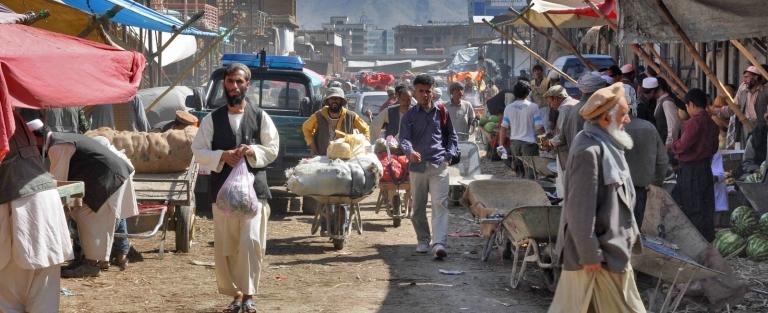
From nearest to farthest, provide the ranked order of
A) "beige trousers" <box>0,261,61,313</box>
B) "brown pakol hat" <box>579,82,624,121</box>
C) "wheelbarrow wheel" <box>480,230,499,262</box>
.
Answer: "brown pakol hat" <box>579,82,624,121</box>, "beige trousers" <box>0,261,61,313</box>, "wheelbarrow wheel" <box>480,230,499,262</box>

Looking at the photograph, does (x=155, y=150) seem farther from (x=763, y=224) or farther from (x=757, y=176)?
A: (x=757, y=176)

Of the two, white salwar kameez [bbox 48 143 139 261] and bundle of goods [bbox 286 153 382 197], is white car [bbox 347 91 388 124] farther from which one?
white salwar kameez [bbox 48 143 139 261]

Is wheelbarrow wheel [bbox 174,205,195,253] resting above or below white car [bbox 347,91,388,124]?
below

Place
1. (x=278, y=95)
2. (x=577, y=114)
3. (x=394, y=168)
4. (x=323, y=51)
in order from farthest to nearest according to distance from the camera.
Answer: (x=323, y=51)
(x=278, y=95)
(x=394, y=168)
(x=577, y=114)

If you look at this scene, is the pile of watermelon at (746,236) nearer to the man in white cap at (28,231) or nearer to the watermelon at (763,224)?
the watermelon at (763,224)

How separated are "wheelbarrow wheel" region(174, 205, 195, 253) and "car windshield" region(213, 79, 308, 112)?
17.4 ft

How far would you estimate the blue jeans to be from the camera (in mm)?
11344

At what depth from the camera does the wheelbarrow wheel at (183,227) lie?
1222cm

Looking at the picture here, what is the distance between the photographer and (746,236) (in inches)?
488

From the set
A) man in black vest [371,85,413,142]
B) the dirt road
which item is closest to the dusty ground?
the dirt road

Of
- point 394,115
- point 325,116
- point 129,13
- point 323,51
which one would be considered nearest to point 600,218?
point 325,116

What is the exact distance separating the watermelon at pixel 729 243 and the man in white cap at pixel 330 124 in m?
4.13

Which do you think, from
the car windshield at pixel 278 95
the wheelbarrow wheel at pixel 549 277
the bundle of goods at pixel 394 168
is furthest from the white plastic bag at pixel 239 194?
the car windshield at pixel 278 95

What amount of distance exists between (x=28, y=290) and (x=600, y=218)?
3.62 metres
